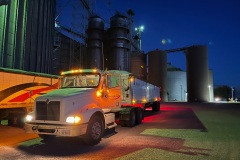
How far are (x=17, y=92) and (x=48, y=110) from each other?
4931 mm

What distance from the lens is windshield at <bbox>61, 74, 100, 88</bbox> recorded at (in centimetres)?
917

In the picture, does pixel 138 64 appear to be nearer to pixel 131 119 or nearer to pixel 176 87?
pixel 176 87

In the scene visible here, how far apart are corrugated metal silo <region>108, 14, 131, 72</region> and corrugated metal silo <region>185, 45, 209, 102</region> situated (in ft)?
63.4

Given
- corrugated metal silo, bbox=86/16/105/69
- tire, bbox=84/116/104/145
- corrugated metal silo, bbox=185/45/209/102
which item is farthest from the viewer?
corrugated metal silo, bbox=185/45/209/102

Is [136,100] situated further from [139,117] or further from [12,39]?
[12,39]

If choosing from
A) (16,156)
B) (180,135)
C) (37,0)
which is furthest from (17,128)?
(37,0)

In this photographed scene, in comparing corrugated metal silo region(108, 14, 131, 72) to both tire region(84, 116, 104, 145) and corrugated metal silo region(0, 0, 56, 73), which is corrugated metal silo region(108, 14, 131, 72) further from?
tire region(84, 116, 104, 145)

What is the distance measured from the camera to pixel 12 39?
1731 centimetres

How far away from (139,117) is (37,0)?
48.9ft

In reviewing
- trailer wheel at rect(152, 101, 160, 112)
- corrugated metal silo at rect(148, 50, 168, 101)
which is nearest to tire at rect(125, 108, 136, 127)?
trailer wheel at rect(152, 101, 160, 112)

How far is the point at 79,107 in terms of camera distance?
784 cm

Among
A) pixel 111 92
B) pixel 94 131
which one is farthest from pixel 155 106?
pixel 94 131

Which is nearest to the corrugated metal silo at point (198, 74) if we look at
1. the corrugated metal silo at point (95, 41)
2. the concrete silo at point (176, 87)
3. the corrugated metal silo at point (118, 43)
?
the concrete silo at point (176, 87)

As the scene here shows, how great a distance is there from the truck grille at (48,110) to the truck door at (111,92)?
217 cm
